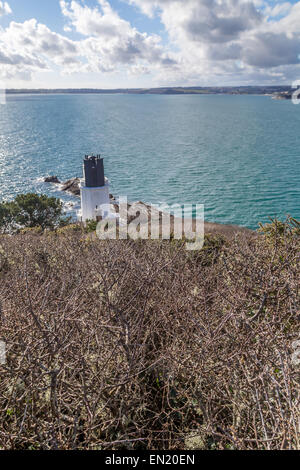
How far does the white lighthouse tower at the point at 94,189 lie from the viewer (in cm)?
2345

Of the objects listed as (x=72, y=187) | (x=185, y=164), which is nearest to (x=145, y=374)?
(x=72, y=187)

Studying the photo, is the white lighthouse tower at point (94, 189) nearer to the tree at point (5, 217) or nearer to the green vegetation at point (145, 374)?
the tree at point (5, 217)

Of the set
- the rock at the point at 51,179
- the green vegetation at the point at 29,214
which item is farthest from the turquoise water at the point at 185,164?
the green vegetation at the point at 29,214

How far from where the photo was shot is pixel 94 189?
23609mm

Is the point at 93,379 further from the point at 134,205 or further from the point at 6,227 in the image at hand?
the point at 134,205

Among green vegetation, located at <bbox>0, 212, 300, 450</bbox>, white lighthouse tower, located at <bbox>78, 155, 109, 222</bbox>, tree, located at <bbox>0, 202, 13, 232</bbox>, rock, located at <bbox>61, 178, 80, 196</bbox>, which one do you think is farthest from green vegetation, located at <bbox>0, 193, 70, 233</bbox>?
green vegetation, located at <bbox>0, 212, 300, 450</bbox>

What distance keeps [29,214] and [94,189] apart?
Answer: 4.99 m

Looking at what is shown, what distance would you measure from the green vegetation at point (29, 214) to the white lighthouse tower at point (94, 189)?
2.17 m

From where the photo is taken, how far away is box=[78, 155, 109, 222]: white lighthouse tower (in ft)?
76.9

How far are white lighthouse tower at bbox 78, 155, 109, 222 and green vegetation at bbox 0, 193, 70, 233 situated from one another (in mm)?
2172

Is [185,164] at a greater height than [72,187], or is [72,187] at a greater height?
[185,164]

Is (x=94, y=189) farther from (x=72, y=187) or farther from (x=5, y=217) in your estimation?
(x=72, y=187)
